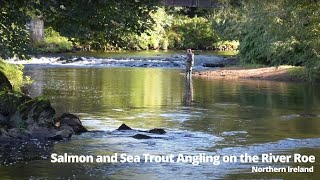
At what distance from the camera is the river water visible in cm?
1609

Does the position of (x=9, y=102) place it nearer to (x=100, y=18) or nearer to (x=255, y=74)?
(x=100, y=18)

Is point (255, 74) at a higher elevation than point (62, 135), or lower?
lower

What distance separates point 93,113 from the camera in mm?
26875

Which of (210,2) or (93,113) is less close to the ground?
(210,2)

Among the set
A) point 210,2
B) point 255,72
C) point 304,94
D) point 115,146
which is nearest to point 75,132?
point 115,146

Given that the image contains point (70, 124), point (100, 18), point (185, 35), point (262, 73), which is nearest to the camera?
point (100, 18)

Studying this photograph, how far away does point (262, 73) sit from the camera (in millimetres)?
46062

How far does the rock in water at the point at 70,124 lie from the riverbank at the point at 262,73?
23226 millimetres

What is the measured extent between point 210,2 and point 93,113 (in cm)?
3938

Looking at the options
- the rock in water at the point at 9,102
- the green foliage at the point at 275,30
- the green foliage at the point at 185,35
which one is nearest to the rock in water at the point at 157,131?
the rock in water at the point at 9,102

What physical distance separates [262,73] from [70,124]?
26134 millimetres

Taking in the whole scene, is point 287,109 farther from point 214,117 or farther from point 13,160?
point 13,160

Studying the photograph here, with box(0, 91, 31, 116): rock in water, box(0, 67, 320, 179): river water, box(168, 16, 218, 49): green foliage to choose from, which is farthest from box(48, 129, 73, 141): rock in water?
box(168, 16, 218, 49): green foliage

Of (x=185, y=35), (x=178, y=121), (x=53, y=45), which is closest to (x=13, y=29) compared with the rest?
(x=178, y=121)
